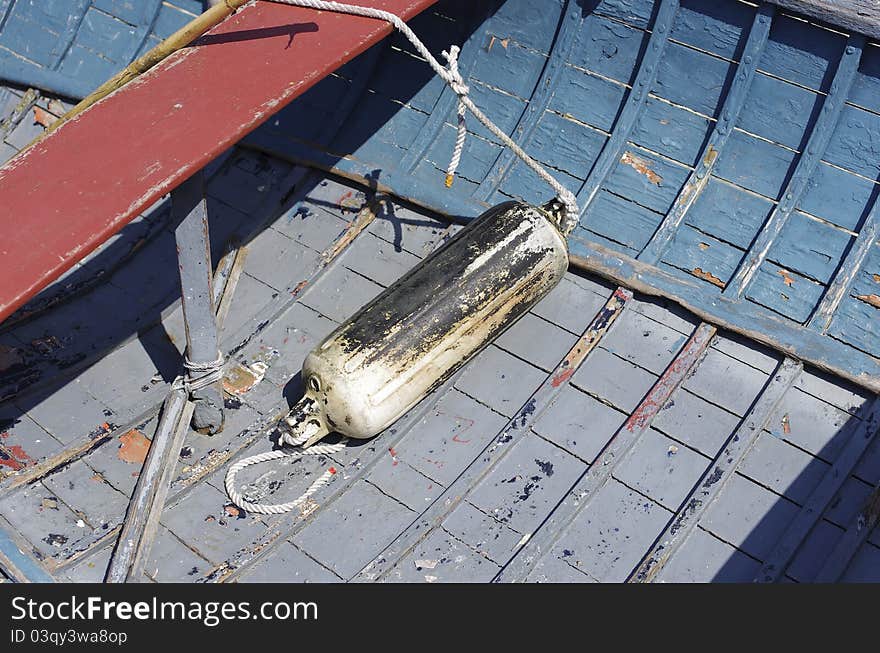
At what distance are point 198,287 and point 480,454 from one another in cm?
127

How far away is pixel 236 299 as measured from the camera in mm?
4281

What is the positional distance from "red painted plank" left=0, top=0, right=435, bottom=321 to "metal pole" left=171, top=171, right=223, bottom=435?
0.73 ft

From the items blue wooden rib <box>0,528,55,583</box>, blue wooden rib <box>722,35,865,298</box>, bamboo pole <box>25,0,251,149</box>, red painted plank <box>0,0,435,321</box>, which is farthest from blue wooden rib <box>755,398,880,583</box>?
bamboo pole <box>25,0,251,149</box>

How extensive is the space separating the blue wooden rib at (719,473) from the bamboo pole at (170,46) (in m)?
2.45

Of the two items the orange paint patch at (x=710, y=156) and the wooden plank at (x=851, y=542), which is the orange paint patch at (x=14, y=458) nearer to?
the wooden plank at (x=851, y=542)

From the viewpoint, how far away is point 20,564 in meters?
3.07

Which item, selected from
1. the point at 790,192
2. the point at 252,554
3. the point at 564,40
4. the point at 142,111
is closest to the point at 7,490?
the point at 252,554

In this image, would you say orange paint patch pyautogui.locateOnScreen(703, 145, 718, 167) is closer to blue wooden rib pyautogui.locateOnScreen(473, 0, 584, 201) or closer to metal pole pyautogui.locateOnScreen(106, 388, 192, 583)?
blue wooden rib pyautogui.locateOnScreen(473, 0, 584, 201)

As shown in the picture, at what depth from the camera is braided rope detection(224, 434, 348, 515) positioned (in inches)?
138

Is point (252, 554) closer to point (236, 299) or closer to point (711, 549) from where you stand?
point (236, 299)

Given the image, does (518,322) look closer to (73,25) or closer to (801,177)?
(801,177)

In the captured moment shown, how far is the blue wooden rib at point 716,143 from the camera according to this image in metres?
3.91

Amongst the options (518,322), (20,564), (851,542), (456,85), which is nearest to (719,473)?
(851,542)

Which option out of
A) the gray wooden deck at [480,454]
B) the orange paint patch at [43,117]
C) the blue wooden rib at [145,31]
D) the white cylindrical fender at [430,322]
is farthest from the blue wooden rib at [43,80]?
the white cylindrical fender at [430,322]
